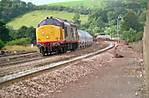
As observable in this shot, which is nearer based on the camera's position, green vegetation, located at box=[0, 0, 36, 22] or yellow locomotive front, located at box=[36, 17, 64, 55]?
yellow locomotive front, located at box=[36, 17, 64, 55]

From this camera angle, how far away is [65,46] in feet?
134

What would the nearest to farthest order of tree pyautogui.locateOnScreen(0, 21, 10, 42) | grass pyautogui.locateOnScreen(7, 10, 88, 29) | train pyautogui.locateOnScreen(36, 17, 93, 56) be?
train pyautogui.locateOnScreen(36, 17, 93, 56) < tree pyautogui.locateOnScreen(0, 21, 10, 42) < grass pyautogui.locateOnScreen(7, 10, 88, 29)

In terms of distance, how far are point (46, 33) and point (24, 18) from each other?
2805 inches

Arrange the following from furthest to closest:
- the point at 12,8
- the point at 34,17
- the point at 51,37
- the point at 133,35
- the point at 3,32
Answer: the point at 12,8
the point at 34,17
the point at 133,35
the point at 3,32
the point at 51,37

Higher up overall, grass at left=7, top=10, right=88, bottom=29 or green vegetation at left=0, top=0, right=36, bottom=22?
green vegetation at left=0, top=0, right=36, bottom=22

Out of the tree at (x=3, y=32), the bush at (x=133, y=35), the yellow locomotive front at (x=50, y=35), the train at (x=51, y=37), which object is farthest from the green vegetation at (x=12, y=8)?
the yellow locomotive front at (x=50, y=35)

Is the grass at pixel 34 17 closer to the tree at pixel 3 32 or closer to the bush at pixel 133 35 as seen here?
the bush at pixel 133 35

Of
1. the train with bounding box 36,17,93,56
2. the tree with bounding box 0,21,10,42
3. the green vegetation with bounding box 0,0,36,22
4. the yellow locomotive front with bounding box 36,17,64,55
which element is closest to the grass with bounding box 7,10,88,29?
the green vegetation with bounding box 0,0,36,22

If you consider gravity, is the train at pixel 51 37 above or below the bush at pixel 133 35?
above

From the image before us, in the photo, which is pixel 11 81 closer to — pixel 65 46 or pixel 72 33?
pixel 65 46

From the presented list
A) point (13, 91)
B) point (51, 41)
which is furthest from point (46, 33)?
point (13, 91)

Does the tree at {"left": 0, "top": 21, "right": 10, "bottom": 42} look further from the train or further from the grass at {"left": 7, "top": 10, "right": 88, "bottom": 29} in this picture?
the grass at {"left": 7, "top": 10, "right": 88, "bottom": 29}

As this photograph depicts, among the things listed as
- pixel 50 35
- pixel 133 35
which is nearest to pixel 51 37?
pixel 50 35

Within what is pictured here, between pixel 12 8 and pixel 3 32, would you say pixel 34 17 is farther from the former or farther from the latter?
pixel 3 32
